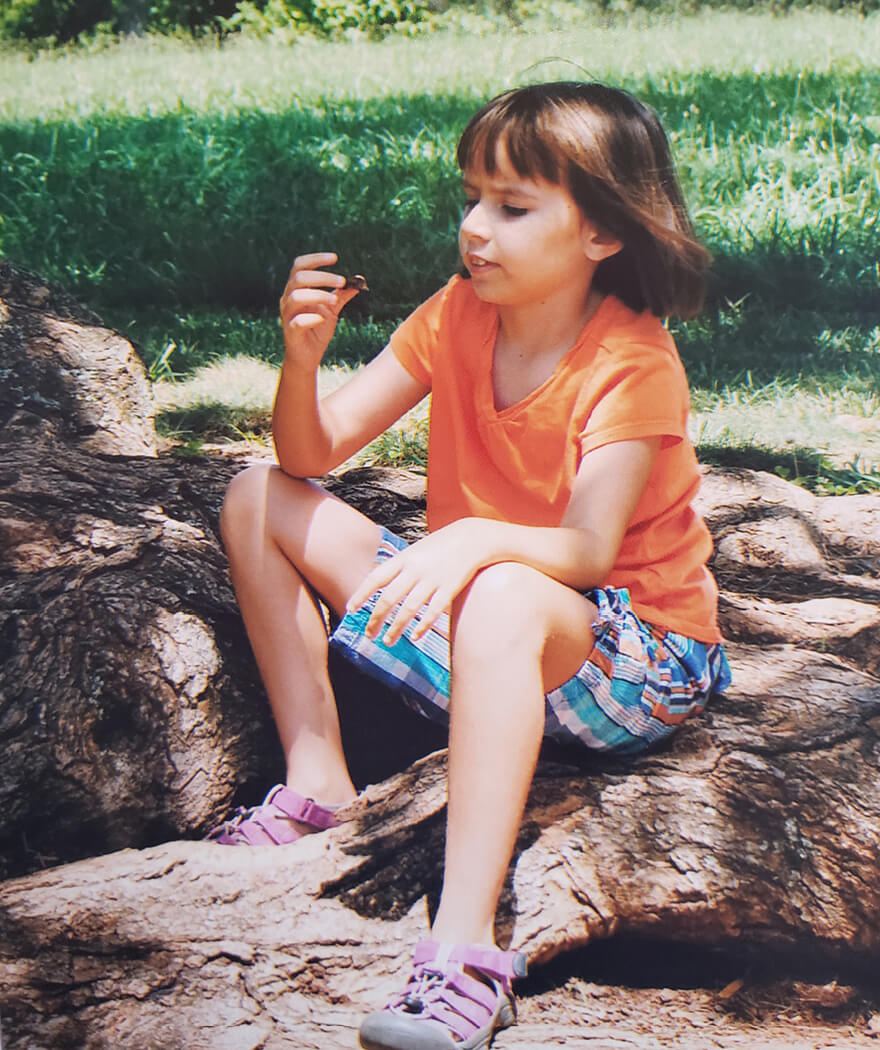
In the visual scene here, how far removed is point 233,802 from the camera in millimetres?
1675

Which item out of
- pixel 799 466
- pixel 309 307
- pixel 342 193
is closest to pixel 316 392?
pixel 309 307

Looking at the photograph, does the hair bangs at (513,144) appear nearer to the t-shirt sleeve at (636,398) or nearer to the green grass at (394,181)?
the t-shirt sleeve at (636,398)

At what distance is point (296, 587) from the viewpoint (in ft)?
5.42

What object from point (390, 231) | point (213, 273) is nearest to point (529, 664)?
point (390, 231)

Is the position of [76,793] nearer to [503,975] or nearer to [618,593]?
[503,975]

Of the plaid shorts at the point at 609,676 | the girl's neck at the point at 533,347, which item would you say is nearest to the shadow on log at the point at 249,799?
the plaid shorts at the point at 609,676

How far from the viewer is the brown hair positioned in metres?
1.57

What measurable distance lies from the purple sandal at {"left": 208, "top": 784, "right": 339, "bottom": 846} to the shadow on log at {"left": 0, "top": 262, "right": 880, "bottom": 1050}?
6cm

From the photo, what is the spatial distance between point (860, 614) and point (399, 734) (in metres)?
0.79

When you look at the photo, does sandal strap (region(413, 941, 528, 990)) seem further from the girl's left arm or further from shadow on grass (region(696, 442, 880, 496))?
shadow on grass (region(696, 442, 880, 496))

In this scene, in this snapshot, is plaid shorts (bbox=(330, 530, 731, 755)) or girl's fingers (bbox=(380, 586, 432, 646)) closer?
girl's fingers (bbox=(380, 586, 432, 646))

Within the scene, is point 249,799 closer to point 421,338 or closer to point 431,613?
point 431,613

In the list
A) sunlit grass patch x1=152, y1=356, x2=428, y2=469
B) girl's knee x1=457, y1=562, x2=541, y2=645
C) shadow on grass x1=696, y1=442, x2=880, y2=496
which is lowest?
sunlit grass patch x1=152, y1=356, x2=428, y2=469

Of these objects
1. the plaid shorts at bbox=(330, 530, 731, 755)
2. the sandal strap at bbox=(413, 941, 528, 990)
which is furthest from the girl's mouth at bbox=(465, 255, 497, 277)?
the sandal strap at bbox=(413, 941, 528, 990)
